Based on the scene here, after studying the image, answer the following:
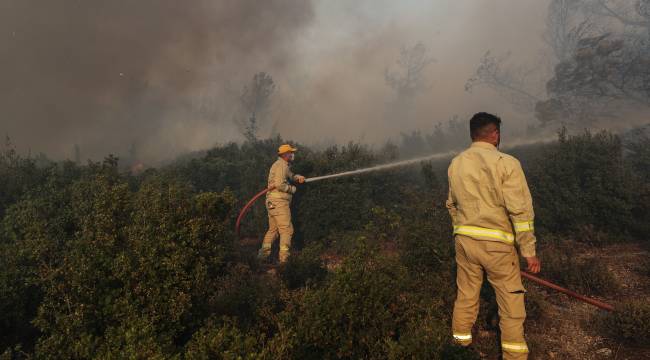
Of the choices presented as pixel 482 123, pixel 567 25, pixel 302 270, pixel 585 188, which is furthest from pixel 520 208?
pixel 567 25

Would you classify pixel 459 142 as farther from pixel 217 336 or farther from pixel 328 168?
pixel 217 336

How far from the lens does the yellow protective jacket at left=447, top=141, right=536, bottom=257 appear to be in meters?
3.27

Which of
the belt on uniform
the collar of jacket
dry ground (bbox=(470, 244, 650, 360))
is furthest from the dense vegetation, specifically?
the collar of jacket

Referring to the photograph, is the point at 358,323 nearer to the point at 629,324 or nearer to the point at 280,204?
the point at 629,324

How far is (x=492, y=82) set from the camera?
96.6 ft

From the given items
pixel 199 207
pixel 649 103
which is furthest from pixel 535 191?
pixel 649 103

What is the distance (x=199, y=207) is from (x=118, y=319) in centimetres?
126

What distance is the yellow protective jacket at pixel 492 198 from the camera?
327 cm

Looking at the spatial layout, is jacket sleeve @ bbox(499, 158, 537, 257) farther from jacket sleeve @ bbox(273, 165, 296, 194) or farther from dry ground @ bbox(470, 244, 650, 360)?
jacket sleeve @ bbox(273, 165, 296, 194)

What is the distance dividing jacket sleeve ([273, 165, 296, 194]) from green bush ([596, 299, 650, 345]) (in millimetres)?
5272

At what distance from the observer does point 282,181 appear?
723cm

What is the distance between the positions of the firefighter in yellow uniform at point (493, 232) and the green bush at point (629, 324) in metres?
1.10

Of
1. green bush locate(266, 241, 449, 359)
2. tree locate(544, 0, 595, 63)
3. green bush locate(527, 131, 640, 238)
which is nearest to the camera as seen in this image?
green bush locate(266, 241, 449, 359)

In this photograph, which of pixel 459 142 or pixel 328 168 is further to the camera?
pixel 459 142
